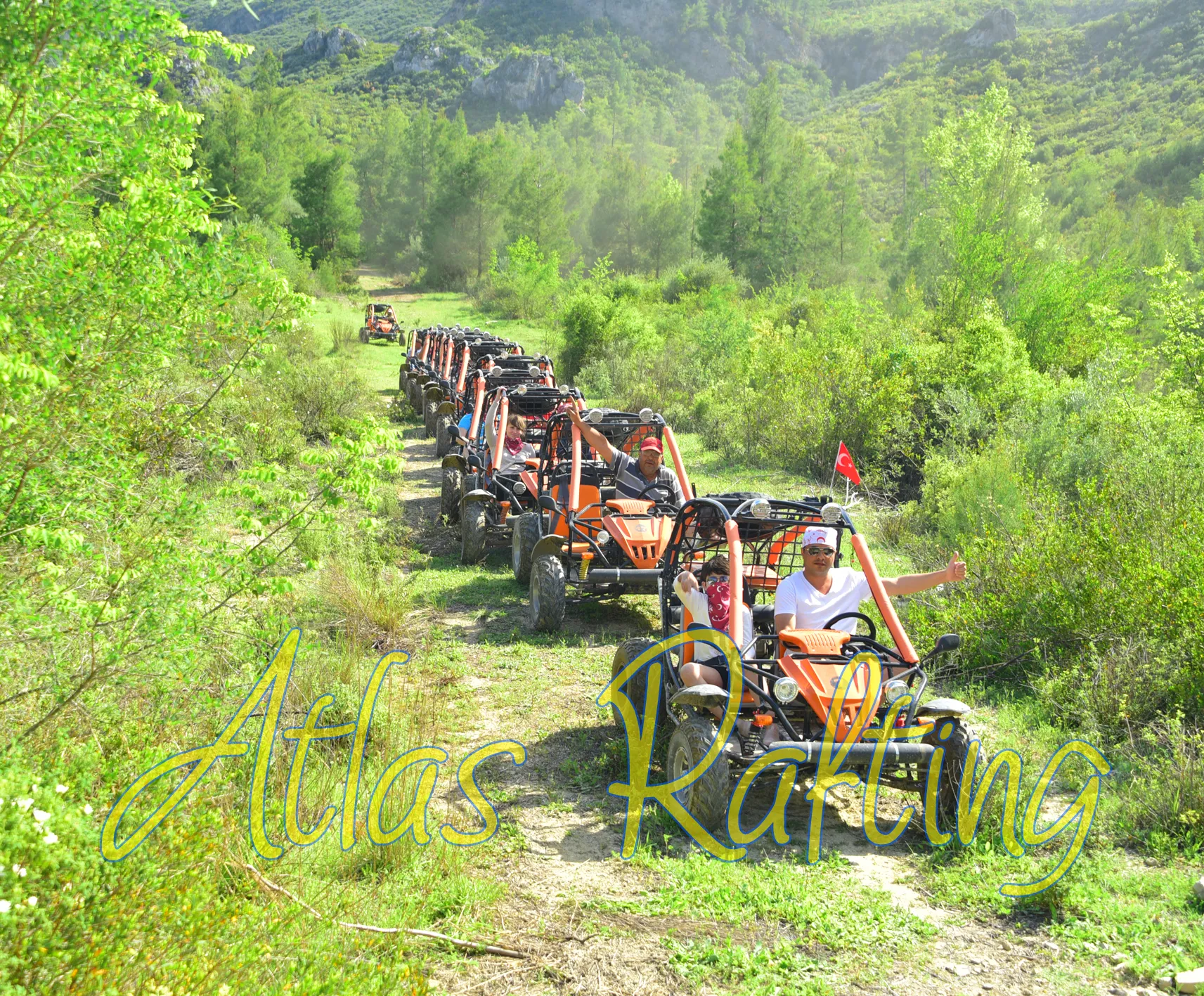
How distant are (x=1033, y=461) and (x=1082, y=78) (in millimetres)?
88492

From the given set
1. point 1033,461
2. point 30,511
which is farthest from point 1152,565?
point 30,511

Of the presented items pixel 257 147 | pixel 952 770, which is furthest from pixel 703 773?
pixel 257 147

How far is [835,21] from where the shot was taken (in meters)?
148

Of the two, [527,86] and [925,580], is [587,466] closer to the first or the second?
[925,580]

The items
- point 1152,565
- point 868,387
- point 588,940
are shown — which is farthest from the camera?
point 868,387

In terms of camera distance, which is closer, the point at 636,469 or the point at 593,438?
the point at 593,438

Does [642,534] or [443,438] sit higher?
[443,438]

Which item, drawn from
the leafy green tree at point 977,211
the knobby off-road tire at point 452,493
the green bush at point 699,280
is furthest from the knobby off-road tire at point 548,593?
the green bush at point 699,280

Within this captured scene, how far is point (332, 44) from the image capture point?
13200 centimetres

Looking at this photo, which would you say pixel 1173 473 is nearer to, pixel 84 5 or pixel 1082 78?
pixel 84 5

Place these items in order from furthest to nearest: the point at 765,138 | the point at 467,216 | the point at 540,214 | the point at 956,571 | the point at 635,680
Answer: the point at 467,216, the point at 540,214, the point at 765,138, the point at 635,680, the point at 956,571

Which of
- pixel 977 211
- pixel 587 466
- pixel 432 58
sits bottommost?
pixel 587 466

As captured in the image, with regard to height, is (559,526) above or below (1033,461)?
below

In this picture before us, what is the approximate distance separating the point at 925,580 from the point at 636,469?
3.96 meters
